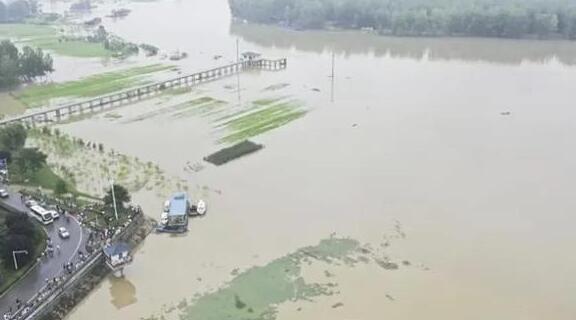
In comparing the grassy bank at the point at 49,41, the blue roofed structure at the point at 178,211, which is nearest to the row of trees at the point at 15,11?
the grassy bank at the point at 49,41

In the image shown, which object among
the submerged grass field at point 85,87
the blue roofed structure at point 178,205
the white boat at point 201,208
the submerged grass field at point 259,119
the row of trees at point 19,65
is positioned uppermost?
the row of trees at point 19,65

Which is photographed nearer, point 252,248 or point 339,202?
point 252,248

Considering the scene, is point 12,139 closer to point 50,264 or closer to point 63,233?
point 63,233

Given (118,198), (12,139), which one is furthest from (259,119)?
(118,198)

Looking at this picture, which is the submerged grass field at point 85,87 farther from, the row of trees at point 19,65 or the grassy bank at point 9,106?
the row of trees at point 19,65

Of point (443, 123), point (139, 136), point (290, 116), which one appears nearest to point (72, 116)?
point (139, 136)

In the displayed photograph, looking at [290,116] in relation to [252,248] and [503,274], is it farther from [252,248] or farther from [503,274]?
[503,274]

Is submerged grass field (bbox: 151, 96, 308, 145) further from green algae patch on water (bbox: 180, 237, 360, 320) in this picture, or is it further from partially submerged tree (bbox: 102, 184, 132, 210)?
green algae patch on water (bbox: 180, 237, 360, 320)
